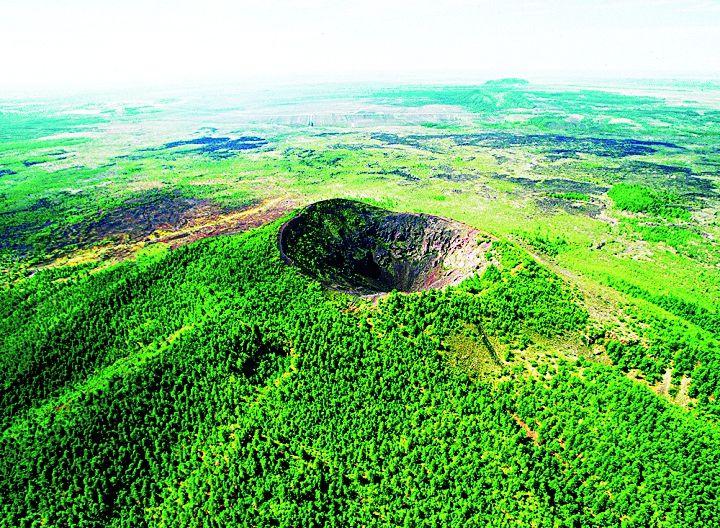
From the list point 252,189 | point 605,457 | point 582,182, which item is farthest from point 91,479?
point 582,182

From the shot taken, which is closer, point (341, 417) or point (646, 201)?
point (341, 417)

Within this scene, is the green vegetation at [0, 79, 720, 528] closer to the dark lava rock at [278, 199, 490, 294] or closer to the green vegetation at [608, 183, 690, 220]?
the dark lava rock at [278, 199, 490, 294]

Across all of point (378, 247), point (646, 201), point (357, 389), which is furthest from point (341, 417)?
point (646, 201)

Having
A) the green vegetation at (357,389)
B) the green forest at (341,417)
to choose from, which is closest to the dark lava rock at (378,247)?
the green vegetation at (357,389)

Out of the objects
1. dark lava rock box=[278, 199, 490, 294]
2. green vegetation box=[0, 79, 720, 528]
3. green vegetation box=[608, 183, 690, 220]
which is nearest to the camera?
green vegetation box=[0, 79, 720, 528]

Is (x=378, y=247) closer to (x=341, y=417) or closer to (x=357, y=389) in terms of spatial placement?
(x=357, y=389)

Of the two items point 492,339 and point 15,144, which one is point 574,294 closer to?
point 492,339

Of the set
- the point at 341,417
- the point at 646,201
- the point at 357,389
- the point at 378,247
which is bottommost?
the point at 341,417

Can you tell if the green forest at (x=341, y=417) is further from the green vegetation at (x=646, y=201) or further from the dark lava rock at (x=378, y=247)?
the green vegetation at (x=646, y=201)

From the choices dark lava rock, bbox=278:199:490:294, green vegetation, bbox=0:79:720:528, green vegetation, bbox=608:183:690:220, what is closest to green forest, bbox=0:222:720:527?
green vegetation, bbox=0:79:720:528

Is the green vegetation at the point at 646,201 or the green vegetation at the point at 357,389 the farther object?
the green vegetation at the point at 646,201
